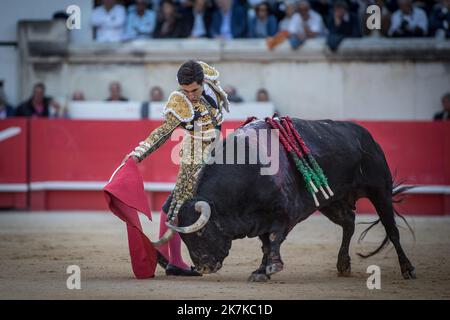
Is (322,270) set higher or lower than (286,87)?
lower

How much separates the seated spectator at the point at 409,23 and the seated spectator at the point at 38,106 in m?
4.04

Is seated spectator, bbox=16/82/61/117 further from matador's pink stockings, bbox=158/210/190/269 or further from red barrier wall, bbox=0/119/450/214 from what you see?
matador's pink stockings, bbox=158/210/190/269

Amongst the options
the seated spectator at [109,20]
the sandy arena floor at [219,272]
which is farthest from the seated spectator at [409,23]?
the seated spectator at [109,20]

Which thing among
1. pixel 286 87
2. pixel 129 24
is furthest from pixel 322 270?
pixel 129 24

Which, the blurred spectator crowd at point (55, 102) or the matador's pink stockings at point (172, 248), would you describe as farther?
the blurred spectator crowd at point (55, 102)

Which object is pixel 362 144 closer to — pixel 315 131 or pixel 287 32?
pixel 315 131

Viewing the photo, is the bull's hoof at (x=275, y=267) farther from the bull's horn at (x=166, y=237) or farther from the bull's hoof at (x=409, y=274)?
the bull's hoof at (x=409, y=274)

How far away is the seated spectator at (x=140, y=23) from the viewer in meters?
11.7

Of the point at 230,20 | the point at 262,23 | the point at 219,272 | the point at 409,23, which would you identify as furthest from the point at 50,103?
the point at 219,272

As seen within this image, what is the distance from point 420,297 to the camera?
504 cm

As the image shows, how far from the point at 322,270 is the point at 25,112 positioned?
18.3 feet

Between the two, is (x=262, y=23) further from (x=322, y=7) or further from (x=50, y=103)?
(x=50, y=103)

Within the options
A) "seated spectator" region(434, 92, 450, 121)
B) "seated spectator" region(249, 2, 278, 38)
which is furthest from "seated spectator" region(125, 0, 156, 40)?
"seated spectator" region(434, 92, 450, 121)

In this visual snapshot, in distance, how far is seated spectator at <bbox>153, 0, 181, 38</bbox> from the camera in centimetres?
1148
